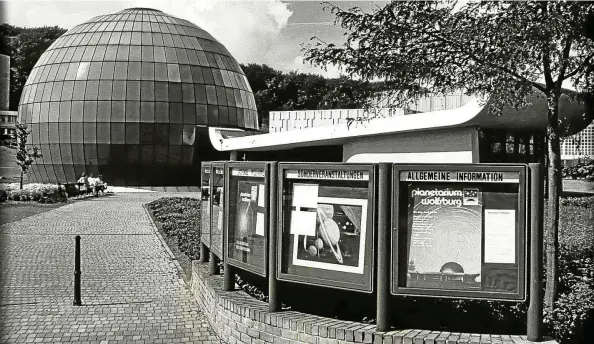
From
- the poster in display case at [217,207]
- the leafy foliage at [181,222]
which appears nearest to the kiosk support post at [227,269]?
the poster in display case at [217,207]

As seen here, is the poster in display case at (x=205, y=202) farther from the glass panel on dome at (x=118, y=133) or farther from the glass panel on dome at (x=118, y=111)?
the glass panel on dome at (x=118, y=111)

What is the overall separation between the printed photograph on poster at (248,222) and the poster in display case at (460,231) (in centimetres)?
156

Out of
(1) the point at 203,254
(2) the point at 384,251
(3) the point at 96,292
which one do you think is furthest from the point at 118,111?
(2) the point at 384,251

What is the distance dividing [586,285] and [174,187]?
37025 mm

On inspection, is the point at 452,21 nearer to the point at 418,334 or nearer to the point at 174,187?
the point at 418,334

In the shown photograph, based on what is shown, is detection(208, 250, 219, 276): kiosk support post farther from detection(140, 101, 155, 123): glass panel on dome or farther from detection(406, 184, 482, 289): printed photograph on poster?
detection(140, 101, 155, 123): glass panel on dome

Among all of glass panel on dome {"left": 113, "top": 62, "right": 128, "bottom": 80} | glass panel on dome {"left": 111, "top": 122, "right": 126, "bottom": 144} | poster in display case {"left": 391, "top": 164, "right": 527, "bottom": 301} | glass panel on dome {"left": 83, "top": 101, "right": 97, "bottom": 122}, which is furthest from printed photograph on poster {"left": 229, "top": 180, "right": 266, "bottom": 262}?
glass panel on dome {"left": 113, "top": 62, "right": 128, "bottom": 80}

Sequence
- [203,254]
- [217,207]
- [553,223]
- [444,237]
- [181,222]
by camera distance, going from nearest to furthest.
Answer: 1. [444,237]
2. [553,223]
3. [217,207]
4. [203,254]
5. [181,222]

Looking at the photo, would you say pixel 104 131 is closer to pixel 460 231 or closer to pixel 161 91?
pixel 161 91

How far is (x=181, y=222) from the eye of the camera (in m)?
17.9

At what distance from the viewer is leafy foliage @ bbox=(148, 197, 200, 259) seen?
13320 millimetres

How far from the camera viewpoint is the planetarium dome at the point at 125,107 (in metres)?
41.1

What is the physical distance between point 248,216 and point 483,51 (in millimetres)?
2975

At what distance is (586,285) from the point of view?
711cm
